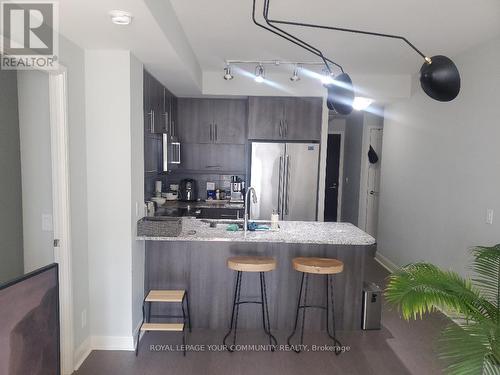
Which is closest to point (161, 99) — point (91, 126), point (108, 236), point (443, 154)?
point (91, 126)

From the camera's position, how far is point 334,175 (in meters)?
7.47

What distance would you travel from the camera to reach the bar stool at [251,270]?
2699 mm

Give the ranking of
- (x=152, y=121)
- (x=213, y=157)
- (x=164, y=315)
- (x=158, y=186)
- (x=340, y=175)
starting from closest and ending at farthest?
1. (x=164, y=315)
2. (x=152, y=121)
3. (x=158, y=186)
4. (x=213, y=157)
5. (x=340, y=175)

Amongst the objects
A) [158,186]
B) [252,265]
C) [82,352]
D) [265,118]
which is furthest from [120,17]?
[265,118]

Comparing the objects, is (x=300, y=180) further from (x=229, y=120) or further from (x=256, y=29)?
(x=256, y=29)

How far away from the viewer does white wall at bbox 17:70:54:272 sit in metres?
2.47

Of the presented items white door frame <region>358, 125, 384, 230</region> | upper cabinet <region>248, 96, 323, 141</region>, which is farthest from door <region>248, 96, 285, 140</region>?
white door frame <region>358, 125, 384, 230</region>

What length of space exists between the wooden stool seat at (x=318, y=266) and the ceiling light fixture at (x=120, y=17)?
2064 mm

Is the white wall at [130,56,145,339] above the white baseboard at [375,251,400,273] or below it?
above

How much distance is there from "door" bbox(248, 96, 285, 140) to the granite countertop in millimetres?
1665

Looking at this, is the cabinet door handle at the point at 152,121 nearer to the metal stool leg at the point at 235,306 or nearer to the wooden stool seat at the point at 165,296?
the wooden stool seat at the point at 165,296

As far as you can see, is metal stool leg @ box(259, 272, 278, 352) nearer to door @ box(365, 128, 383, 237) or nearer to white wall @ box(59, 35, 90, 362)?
white wall @ box(59, 35, 90, 362)

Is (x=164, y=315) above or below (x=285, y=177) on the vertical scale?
below

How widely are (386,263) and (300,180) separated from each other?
1851mm
